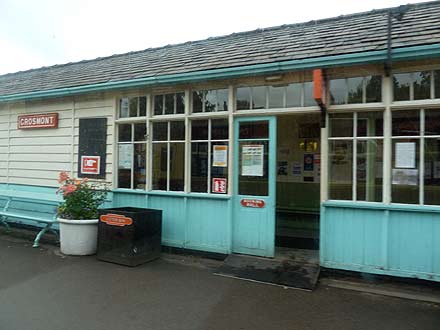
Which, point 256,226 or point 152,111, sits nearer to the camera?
point 256,226

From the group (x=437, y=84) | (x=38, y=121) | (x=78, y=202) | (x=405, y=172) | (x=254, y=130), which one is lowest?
(x=78, y=202)

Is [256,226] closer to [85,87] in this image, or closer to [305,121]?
[305,121]

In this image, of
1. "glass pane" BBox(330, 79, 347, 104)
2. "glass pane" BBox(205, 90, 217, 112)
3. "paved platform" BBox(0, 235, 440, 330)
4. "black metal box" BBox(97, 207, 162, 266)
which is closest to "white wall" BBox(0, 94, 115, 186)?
"black metal box" BBox(97, 207, 162, 266)

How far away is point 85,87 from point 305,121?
4.81 meters

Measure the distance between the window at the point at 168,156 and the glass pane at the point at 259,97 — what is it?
139 cm

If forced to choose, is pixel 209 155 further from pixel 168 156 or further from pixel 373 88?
pixel 373 88

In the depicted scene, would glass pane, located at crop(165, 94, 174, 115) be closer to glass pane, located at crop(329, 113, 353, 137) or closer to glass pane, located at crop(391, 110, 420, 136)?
glass pane, located at crop(329, 113, 353, 137)

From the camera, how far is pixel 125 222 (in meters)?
5.56

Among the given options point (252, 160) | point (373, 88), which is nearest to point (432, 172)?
point (373, 88)

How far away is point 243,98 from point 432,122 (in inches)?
108

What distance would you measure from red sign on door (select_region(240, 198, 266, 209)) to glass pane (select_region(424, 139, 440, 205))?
2290 millimetres

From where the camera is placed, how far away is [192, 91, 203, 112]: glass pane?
6211mm

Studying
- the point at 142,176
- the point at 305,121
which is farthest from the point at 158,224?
the point at 305,121

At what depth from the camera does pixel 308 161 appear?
27.1ft
